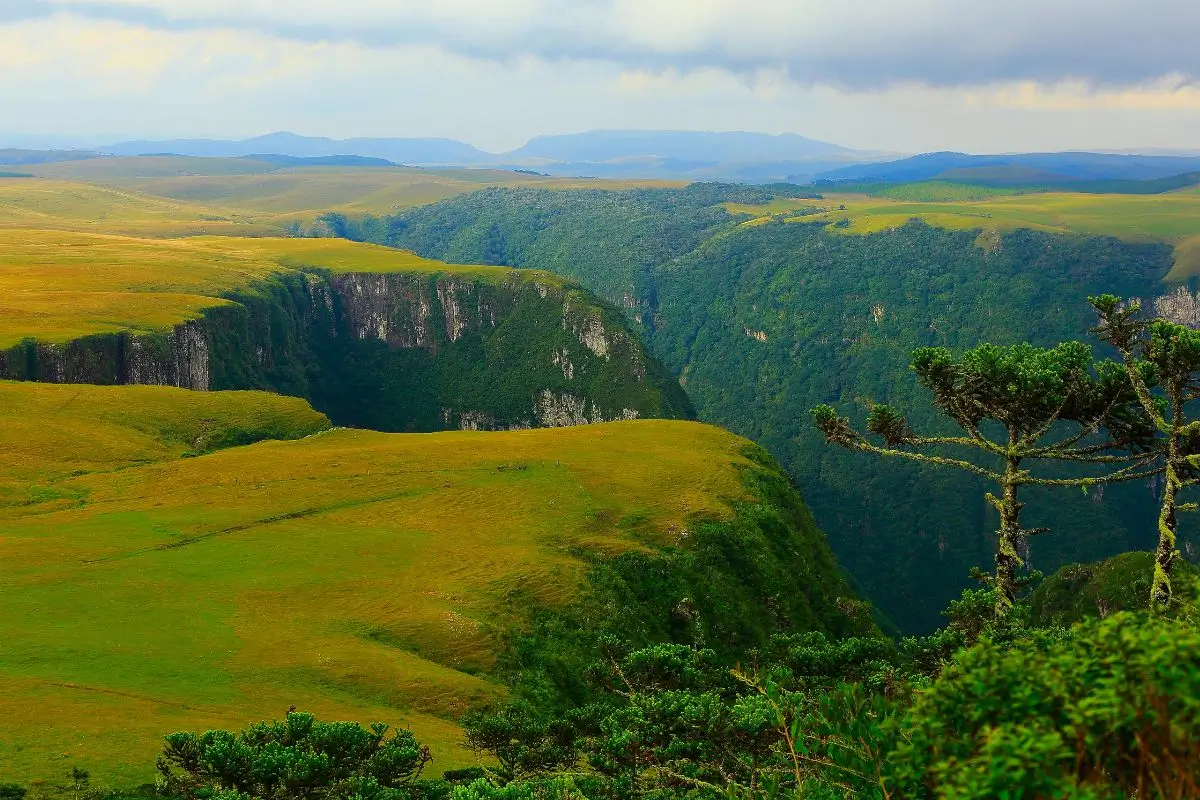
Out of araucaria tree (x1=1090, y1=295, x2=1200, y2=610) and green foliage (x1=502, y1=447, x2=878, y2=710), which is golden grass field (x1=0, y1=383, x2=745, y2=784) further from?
araucaria tree (x1=1090, y1=295, x2=1200, y2=610)

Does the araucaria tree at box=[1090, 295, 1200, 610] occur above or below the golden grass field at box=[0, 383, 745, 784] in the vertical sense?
above

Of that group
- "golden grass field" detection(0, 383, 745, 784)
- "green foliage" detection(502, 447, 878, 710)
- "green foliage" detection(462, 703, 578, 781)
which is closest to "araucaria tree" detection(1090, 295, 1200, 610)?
"green foliage" detection(462, 703, 578, 781)

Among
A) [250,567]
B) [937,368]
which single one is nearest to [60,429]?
[250,567]

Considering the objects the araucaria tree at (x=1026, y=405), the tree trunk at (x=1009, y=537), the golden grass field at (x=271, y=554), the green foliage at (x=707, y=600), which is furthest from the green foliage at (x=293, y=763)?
the green foliage at (x=707, y=600)

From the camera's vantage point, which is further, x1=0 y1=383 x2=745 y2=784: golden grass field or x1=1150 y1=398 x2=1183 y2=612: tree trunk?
x1=0 y1=383 x2=745 y2=784: golden grass field

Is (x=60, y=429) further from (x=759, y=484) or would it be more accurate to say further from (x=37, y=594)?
(x=759, y=484)

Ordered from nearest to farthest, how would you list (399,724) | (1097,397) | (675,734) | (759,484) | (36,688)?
(675,734), (1097,397), (36,688), (399,724), (759,484)

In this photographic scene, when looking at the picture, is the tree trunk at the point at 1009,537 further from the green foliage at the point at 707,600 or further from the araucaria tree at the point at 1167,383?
→ the green foliage at the point at 707,600
